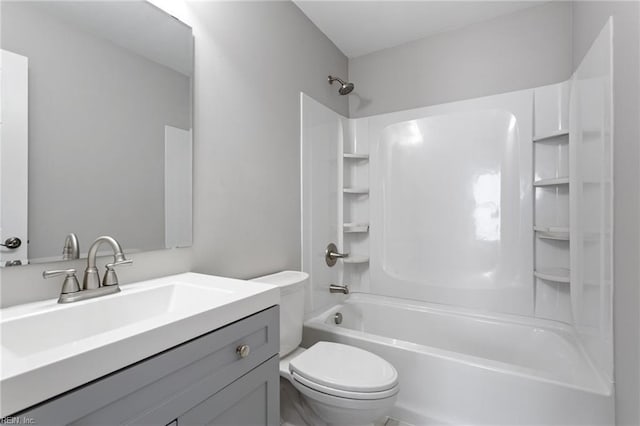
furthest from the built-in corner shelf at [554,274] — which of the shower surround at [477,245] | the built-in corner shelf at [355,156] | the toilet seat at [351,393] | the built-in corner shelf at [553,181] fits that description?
the built-in corner shelf at [355,156]

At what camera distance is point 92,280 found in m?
0.96

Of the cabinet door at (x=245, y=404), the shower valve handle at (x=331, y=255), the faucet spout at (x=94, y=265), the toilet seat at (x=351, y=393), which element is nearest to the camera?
the cabinet door at (x=245, y=404)

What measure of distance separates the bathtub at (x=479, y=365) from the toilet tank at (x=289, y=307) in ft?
1.02

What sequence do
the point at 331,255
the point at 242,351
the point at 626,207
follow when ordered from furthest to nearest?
the point at 331,255
the point at 626,207
the point at 242,351

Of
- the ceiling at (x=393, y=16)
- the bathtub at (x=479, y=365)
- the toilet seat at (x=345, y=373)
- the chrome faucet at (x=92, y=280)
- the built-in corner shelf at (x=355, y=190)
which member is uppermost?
the ceiling at (x=393, y=16)

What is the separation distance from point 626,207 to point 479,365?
2.94 ft

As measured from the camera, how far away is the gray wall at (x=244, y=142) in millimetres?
1400

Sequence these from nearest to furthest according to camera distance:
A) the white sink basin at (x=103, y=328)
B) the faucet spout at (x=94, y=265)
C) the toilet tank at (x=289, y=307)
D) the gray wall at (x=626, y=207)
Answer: the white sink basin at (x=103, y=328)
the faucet spout at (x=94, y=265)
the gray wall at (x=626, y=207)
the toilet tank at (x=289, y=307)

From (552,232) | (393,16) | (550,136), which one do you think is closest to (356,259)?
(552,232)

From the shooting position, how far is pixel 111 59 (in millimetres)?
1103

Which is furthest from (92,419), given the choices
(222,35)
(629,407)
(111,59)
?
(629,407)

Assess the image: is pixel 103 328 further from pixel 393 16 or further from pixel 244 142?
pixel 393 16

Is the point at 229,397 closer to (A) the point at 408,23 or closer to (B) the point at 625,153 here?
(B) the point at 625,153

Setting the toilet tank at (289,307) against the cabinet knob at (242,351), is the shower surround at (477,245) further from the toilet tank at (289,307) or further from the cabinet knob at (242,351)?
the cabinet knob at (242,351)
